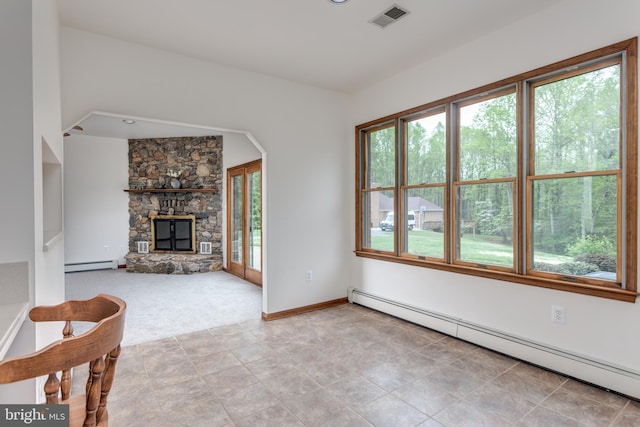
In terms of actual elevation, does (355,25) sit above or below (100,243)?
above

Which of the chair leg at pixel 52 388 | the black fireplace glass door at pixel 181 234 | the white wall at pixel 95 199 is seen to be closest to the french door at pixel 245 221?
the black fireplace glass door at pixel 181 234

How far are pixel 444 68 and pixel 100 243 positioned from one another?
7507 mm

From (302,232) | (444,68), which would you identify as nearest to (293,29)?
(444,68)

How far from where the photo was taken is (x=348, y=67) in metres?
3.72

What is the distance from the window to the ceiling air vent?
1.04 m

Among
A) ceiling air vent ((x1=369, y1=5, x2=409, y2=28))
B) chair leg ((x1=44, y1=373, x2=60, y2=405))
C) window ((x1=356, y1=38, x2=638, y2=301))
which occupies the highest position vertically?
ceiling air vent ((x1=369, y1=5, x2=409, y2=28))

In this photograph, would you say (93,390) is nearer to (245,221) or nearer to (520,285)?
(520,285)

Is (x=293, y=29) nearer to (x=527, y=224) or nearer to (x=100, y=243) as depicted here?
(x=527, y=224)

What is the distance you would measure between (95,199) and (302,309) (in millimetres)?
5796

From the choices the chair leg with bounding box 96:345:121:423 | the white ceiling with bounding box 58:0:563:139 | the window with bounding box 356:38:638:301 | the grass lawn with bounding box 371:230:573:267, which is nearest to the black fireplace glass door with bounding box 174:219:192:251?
the white ceiling with bounding box 58:0:563:139

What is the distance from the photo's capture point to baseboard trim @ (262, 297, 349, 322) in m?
3.96

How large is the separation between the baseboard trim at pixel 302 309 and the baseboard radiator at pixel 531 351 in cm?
74

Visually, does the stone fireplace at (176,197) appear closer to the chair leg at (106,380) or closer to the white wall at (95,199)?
the white wall at (95,199)

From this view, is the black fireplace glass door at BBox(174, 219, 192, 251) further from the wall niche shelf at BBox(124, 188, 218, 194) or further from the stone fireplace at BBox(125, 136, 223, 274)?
the wall niche shelf at BBox(124, 188, 218, 194)
